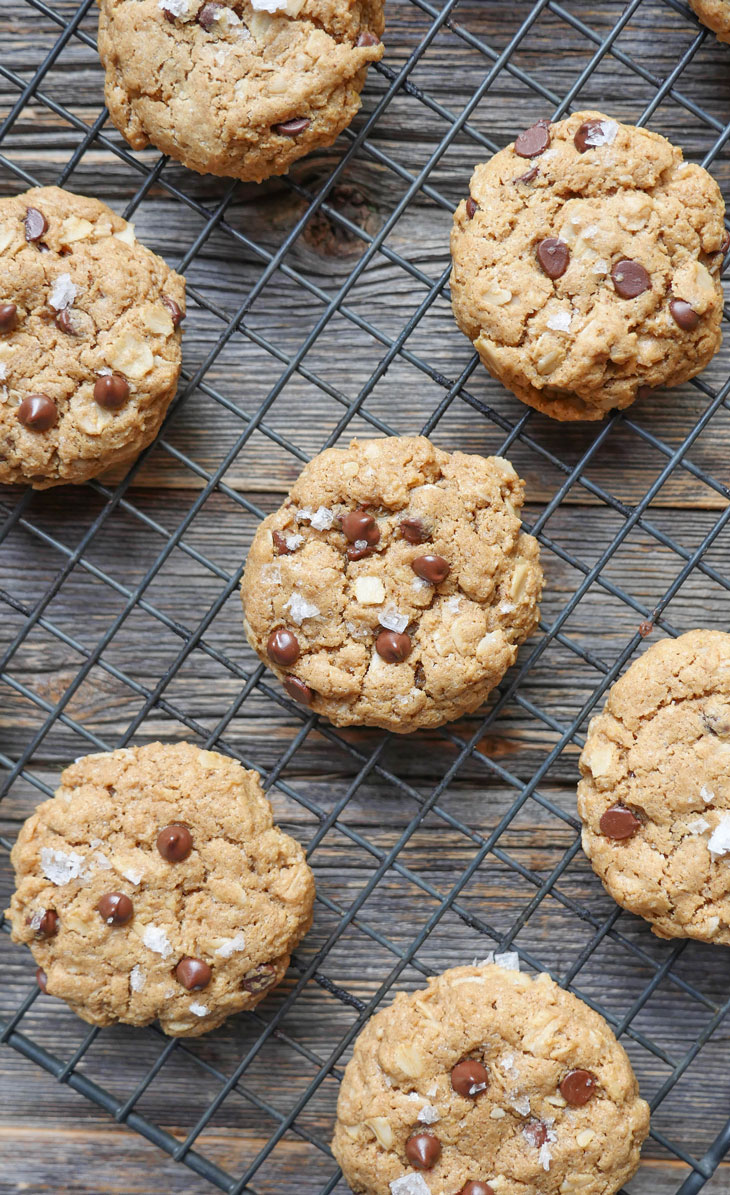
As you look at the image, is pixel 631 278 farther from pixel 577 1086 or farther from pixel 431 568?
pixel 577 1086

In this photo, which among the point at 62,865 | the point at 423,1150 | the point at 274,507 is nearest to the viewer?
the point at 423,1150

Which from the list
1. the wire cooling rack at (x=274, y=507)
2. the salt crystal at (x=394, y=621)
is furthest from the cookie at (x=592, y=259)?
the salt crystal at (x=394, y=621)

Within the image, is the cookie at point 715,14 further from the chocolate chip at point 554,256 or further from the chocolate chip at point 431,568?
the chocolate chip at point 431,568

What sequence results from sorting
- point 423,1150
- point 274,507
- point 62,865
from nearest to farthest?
1. point 423,1150
2. point 62,865
3. point 274,507

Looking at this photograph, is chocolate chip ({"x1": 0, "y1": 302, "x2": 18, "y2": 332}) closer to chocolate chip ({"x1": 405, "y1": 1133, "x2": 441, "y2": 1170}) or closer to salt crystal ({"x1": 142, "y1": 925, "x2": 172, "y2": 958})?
salt crystal ({"x1": 142, "y1": 925, "x2": 172, "y2": 958})

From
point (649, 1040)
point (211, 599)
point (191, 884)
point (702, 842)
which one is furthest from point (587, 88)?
point (649, 1040)

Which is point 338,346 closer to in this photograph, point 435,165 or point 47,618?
point 435,165

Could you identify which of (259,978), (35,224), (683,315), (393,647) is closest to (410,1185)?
(259,978)
